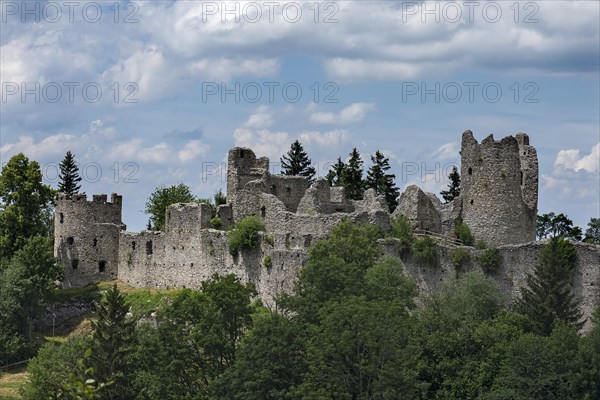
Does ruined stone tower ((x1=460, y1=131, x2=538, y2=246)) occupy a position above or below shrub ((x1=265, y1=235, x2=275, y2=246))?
above

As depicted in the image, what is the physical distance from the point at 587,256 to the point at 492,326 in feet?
18.8

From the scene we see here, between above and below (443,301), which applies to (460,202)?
above

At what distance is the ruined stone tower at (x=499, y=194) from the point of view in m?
72.4

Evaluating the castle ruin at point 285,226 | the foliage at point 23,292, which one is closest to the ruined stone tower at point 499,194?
the castle ruin at point 285,226

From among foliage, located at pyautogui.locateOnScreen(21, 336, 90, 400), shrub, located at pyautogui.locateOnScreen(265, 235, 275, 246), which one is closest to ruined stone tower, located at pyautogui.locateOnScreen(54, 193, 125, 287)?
shrub, located at pyautogui.locateOnScreen(265, 235, 275, 246)

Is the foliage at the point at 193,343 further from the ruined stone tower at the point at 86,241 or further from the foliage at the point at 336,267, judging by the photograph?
the ruined stone tower at the point at 86,241

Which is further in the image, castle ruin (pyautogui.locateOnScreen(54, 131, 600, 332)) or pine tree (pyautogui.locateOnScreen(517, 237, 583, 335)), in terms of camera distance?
castle ruin (pyautogui.locateOnScreen(54, 131, 600, 332))

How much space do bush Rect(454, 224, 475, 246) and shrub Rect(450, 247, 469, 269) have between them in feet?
9.24

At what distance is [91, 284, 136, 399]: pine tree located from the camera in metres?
67.6

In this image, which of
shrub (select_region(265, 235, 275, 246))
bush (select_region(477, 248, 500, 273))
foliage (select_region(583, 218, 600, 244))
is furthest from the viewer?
foliage (select_region(583, 218, 600, 244))

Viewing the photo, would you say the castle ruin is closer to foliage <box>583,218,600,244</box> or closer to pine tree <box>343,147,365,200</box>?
pine tree <box>343,147,365,200</box>

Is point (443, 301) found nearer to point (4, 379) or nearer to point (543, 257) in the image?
point (543, 257)

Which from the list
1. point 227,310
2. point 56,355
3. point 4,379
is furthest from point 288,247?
point 4,379

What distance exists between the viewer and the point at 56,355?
71.1m
